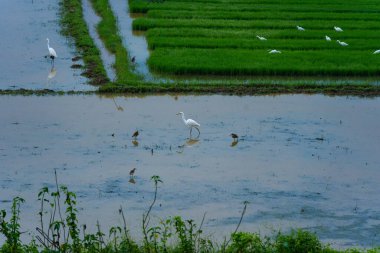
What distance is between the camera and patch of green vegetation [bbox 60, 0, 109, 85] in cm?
1686

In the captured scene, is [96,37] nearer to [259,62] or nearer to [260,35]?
[260,35]

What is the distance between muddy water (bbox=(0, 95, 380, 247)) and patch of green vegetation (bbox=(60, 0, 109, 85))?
5.44ft

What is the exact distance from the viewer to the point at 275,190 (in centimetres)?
1080

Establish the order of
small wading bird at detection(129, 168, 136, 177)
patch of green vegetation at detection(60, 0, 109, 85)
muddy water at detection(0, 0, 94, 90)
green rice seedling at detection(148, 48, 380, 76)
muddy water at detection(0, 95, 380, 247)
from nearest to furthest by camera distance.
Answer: muddy water at detection(0, 95, 380, 247), small wading bird at detection(129, 168, 136, 177), muddy water at detection(0, 0, 94, 90), patch of green vegetation at detection(60, 0, 109, 85), green rice seedling at detection(148, 48, 380, 76)

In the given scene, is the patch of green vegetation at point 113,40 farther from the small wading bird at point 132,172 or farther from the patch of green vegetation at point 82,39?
the small wading bird at point 132,172

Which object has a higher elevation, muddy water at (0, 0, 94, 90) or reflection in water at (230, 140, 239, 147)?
muddy water at (0, 0, 94, 90)

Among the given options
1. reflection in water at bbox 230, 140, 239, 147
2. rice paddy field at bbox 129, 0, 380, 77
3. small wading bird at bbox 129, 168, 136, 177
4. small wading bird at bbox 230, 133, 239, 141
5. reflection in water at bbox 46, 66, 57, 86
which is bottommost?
small wading bird at bbox 129, 168, 136, 177

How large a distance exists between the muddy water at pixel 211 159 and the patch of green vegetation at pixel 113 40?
1.51 metres

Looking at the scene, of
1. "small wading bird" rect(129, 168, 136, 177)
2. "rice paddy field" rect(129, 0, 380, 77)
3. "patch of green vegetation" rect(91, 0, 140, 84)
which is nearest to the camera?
"small wading bird" rect(129, 168, 136, 177)

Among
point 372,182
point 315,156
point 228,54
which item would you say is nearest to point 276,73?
point 228,54

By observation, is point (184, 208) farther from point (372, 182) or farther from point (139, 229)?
point (372, 182)

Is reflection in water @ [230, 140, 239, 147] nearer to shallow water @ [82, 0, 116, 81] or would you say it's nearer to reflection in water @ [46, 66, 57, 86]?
shallow water @ [82, 0, 116, 81]

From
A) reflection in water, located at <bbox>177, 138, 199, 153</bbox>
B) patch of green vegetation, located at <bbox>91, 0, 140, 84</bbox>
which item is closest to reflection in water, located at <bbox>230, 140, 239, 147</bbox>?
reflection in water, located at <bbox>177, 138, 199, 153</bbox>

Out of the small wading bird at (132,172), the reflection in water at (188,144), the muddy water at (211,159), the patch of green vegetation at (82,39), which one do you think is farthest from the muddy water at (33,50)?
the small wading bird at (132,172)
